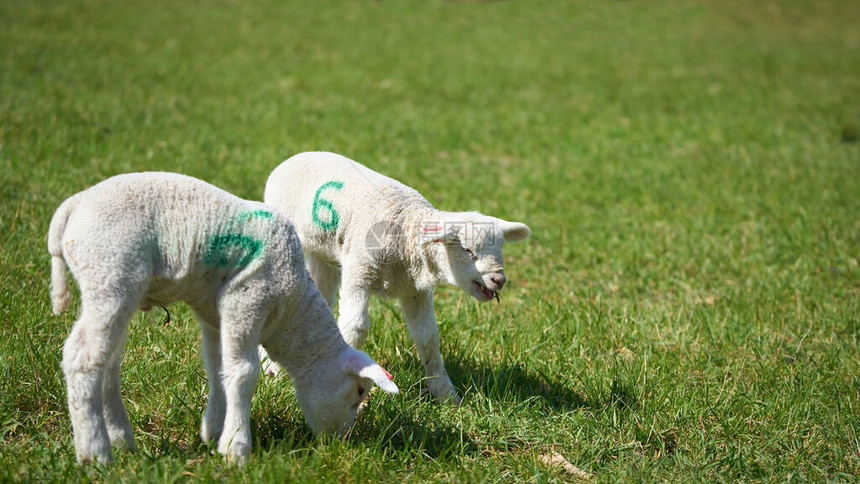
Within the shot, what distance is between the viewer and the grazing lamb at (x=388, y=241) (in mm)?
3467

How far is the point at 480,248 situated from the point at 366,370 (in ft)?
2.72

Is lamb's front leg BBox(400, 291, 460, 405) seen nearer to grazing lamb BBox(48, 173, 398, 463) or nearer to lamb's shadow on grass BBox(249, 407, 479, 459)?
lamb's shadow on grass BBox(249, 407, 479, 459)

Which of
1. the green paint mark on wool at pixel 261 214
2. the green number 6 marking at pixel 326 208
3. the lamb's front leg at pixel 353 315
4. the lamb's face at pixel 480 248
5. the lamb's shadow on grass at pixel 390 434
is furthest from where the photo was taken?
the green number 6 marking at pixel 326 208

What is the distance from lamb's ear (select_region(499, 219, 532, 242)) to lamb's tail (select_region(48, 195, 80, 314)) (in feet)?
6.09

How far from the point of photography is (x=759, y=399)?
4.10 meters

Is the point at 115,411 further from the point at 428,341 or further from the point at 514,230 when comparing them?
the point at 514,230

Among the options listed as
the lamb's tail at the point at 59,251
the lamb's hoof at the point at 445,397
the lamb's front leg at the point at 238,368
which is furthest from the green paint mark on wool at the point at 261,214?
the lamb's hoof at the point at 445,397

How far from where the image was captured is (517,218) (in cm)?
713

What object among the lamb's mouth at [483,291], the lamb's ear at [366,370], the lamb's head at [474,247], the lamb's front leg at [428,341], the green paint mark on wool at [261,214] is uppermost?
the green paint mark on wool at [261,214]

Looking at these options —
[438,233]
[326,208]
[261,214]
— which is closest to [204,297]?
[261,214]

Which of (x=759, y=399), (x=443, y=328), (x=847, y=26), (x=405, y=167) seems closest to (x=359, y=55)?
(x=405, y=167)

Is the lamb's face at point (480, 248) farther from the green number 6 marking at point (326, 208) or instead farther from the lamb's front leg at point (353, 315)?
the green number 6 marking at point (326, 208)

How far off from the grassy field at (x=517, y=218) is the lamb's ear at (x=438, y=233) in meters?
0.84

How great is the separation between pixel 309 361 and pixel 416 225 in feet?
3.14
